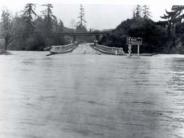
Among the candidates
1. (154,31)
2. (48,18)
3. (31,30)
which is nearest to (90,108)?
(48,18)

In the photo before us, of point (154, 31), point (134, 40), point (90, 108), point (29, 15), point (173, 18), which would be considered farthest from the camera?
point (134, 40)

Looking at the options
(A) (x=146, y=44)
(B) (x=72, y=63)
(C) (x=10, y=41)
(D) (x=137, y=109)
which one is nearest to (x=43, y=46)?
(C) (x=10, y=41)

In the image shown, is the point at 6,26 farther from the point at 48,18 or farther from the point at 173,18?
the point at 173,18

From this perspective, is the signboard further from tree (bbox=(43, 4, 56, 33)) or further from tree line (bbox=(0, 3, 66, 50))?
tree (bbox=(43, 4, 56, 33))

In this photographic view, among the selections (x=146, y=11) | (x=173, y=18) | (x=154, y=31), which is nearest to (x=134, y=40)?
(x=154, y=31)

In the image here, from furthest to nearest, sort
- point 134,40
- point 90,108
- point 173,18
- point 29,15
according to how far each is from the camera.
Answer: point 134,40
point 173,18
point 29,15
point 90,108

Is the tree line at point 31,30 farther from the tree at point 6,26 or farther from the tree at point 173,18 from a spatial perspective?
the tree at point 173,18

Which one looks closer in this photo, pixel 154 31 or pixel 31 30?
pixel 31 30

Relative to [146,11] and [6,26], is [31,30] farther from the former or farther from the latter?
[146,11]

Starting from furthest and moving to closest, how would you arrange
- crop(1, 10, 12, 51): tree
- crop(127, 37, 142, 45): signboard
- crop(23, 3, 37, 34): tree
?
crop(127, 37, 142, 45): signboard
crop(1, 10, 12, 51): tree
crop(23, 3, 37, 34): tree

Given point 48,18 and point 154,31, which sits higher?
point 48,18

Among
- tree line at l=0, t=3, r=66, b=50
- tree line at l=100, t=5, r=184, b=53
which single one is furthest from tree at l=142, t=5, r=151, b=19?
tree line at l=0, t=3, r=66, b=50
